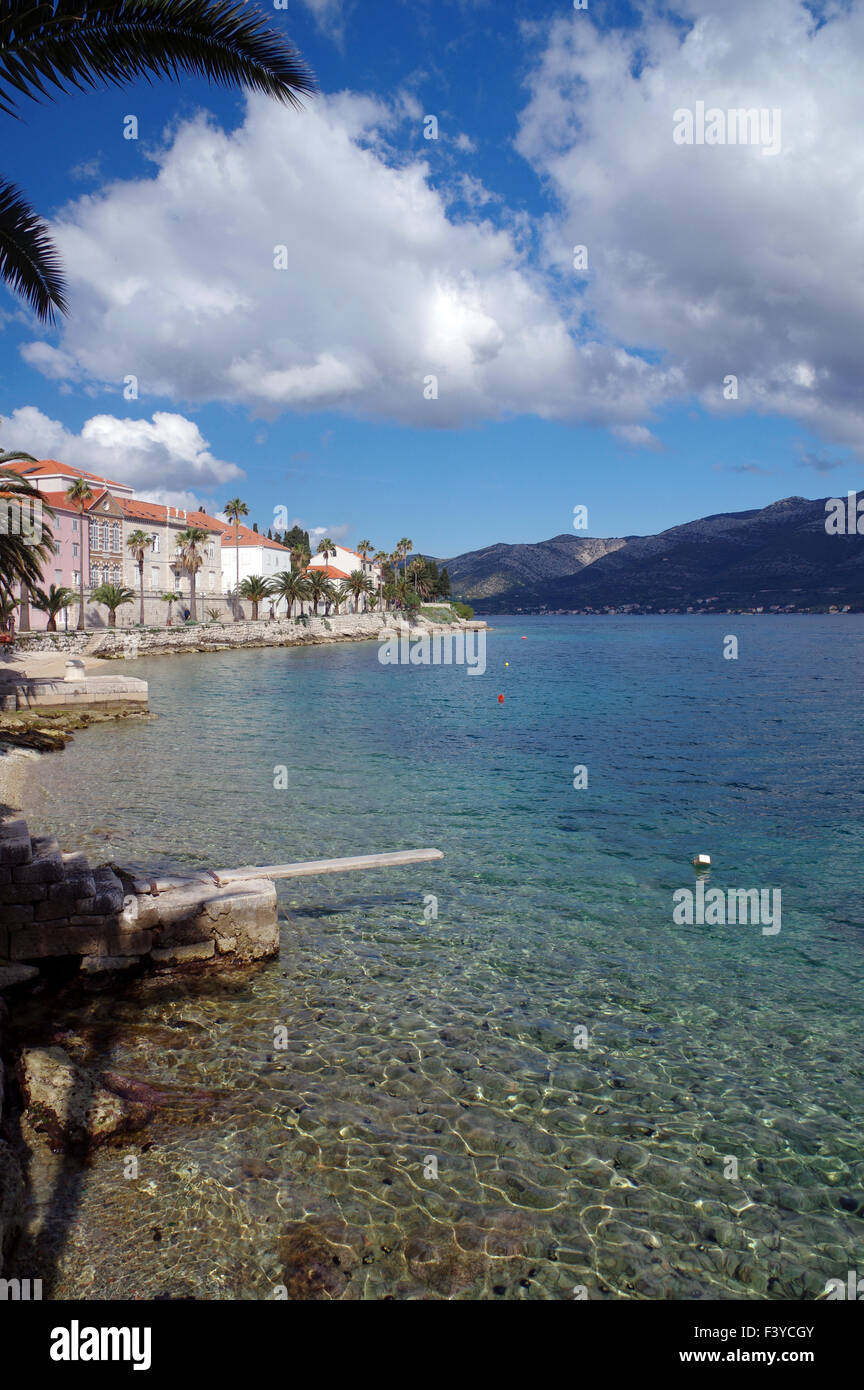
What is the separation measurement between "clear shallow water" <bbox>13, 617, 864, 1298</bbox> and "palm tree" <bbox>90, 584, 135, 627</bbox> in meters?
61.8

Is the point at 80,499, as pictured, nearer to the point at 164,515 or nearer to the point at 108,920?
the point at 164,515

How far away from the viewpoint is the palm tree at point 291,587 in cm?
10862

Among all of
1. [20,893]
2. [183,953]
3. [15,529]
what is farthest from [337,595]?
[20,893]

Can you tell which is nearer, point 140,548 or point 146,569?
point 140,548

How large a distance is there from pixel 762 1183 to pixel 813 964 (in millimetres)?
5055

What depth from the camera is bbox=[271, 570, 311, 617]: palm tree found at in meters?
109

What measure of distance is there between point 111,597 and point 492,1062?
255 ft

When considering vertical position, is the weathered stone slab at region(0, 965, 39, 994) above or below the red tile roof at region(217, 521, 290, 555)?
below

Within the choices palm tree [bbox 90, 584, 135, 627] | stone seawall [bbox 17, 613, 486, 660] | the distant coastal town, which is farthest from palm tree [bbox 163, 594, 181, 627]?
→ palm tree [bbox 90, 584, 135, 627]

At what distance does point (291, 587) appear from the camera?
109 m

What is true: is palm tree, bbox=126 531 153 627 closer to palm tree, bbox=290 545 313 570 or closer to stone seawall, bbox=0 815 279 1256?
palm tree, bbox=290 545 313 570

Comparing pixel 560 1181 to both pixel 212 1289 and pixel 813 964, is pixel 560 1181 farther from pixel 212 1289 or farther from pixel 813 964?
pixel 813 964

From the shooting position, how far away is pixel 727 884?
14.0m
